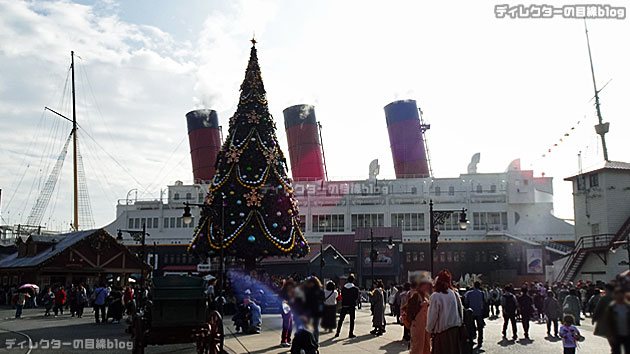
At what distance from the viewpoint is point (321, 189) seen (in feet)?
197

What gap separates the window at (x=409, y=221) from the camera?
5791cm

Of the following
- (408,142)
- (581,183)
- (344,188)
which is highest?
(408,142)

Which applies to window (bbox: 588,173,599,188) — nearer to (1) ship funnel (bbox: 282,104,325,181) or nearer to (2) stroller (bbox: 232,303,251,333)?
(2) stroller (bbox: 232,303,251,333)

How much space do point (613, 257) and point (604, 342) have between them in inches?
935

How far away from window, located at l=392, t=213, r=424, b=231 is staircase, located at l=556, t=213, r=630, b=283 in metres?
18.7

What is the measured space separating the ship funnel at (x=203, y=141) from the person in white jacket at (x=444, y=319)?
56.6m

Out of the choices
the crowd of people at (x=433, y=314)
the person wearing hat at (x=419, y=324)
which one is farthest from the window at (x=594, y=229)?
the person wearing hat at (x=419, y=324)

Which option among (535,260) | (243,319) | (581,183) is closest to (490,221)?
(535,260)

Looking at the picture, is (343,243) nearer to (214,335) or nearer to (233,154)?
(233,154)

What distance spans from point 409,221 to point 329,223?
331 inches

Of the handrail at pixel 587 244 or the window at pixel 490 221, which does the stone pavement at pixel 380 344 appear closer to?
the handrail at pixel 587 244

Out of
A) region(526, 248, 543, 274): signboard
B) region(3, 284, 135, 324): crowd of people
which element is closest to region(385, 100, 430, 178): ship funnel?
region(526, 248, 543, 274): signboard

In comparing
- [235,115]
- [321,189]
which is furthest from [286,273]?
[235,115]

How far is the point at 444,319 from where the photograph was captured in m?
7.90
